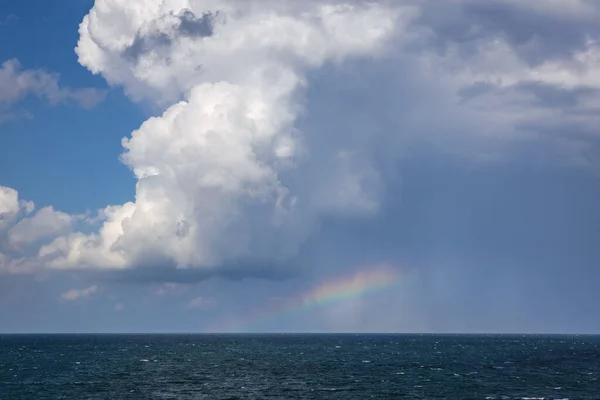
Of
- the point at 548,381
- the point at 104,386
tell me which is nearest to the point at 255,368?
the point at 104,386

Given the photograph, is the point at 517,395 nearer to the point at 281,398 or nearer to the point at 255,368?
the point at 281,398

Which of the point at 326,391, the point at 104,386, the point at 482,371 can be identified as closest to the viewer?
→ the point at 326,391

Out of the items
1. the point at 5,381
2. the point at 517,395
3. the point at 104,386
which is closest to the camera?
the point at 517,395

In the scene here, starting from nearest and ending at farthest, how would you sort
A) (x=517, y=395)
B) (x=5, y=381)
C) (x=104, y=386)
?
(x=517, y=395), (x=104, y=386), (x=5, y=381)

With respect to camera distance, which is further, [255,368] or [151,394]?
[255,368]

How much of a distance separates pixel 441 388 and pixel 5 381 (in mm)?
91639

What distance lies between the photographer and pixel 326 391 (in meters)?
120

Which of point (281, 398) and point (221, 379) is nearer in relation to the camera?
point (281, 398)

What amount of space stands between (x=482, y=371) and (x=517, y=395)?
4978 cm

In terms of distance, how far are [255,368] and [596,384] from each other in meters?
84.0

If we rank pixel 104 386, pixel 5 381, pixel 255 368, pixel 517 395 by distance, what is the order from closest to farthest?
1. pixel 517 395
2. pixel 104 386
3. pixel 5 381
4. pixel 255 368

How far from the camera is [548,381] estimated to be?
13588cm

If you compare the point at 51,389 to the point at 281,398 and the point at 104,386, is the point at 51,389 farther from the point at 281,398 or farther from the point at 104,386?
the point at 281,398

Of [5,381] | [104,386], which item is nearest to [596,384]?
[104,386]
